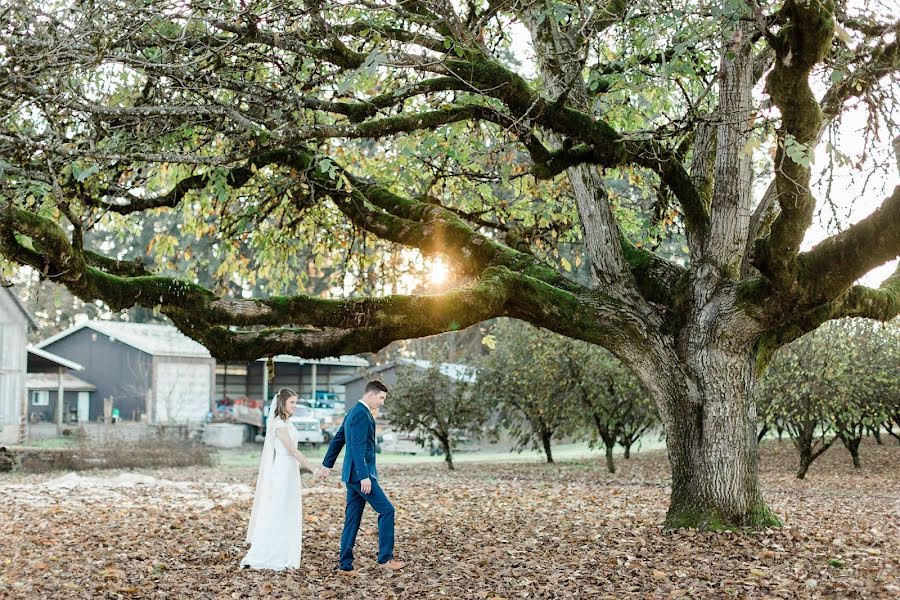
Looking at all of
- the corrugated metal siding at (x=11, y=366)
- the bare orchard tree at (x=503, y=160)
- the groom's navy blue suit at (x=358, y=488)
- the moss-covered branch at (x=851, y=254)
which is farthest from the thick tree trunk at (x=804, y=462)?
the corrugated metal siding at (x=11, y=366)

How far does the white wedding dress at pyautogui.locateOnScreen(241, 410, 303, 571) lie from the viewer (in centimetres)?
825

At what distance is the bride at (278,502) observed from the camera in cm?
825

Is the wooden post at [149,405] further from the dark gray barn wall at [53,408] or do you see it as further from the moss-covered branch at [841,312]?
the moss-covered branch at [841,312]

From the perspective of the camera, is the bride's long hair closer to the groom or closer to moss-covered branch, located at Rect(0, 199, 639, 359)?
moss-covered branch, located at Rect(0, 199, 639, 359)

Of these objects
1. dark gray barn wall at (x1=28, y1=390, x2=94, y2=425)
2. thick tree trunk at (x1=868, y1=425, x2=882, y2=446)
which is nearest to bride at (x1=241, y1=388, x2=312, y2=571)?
thick tree trunk at (x1=868, y1=425, x2=882, y2=446)

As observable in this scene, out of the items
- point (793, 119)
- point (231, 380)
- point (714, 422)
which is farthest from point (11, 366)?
point (793, 119)

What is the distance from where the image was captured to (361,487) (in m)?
7.98

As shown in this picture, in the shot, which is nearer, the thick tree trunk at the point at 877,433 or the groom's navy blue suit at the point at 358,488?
the groom's navy blue suit at the point at 358,488

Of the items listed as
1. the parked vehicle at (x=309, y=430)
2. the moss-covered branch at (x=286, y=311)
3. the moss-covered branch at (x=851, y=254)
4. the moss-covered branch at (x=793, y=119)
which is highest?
the moss-covered branch at (x=793, y=119)

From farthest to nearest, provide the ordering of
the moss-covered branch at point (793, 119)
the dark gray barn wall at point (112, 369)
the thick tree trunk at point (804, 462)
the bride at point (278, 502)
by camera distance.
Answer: the dark gray barn wall at point (112, 369), the thick tree trunk at point (804, 462), the bride at point (278, 502), the moss-covered branch at point (793, 119)

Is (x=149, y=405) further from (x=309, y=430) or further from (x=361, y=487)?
(x=361, y=487)

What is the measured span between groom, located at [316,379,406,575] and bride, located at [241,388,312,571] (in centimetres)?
52

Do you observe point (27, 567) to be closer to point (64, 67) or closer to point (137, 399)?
point (64, 67)

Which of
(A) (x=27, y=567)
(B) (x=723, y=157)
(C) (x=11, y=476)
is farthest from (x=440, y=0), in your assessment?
(C) (x=11, y=476)
